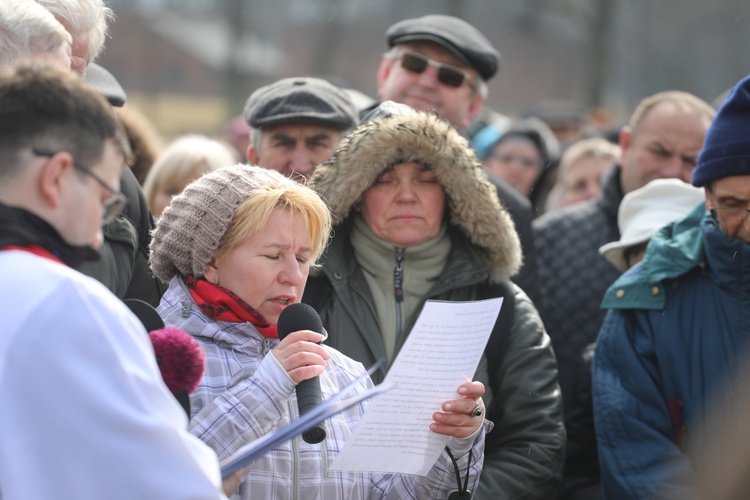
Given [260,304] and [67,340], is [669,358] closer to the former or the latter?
[260,304]

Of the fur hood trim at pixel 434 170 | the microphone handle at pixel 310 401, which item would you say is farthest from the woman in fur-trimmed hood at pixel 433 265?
the microphone handle at pixel 310 401

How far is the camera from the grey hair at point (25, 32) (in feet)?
9.90

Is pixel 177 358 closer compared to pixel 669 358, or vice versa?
pixel 177 358

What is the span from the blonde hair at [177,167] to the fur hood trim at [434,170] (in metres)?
1.87

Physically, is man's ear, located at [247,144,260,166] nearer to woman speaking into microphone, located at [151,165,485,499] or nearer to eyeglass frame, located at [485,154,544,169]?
woman speaking into microphone, located at [151,165,485,499]

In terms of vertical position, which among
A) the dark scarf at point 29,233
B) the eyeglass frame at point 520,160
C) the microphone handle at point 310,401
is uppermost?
the dark scarf at point 29,233

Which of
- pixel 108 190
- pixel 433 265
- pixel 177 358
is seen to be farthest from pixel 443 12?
pixel 108 190

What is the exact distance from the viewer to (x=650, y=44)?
21.2 m

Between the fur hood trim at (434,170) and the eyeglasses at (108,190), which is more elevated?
the eyeglasses at (108,190)

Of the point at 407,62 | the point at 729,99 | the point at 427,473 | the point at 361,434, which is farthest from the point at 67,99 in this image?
the point at 407,62

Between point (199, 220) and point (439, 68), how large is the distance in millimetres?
2487

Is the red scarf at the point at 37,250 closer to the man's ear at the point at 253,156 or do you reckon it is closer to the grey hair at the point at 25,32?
the grey hair at the point at 25,32

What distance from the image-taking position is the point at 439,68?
5602 millimetres

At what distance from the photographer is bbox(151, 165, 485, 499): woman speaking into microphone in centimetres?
318
